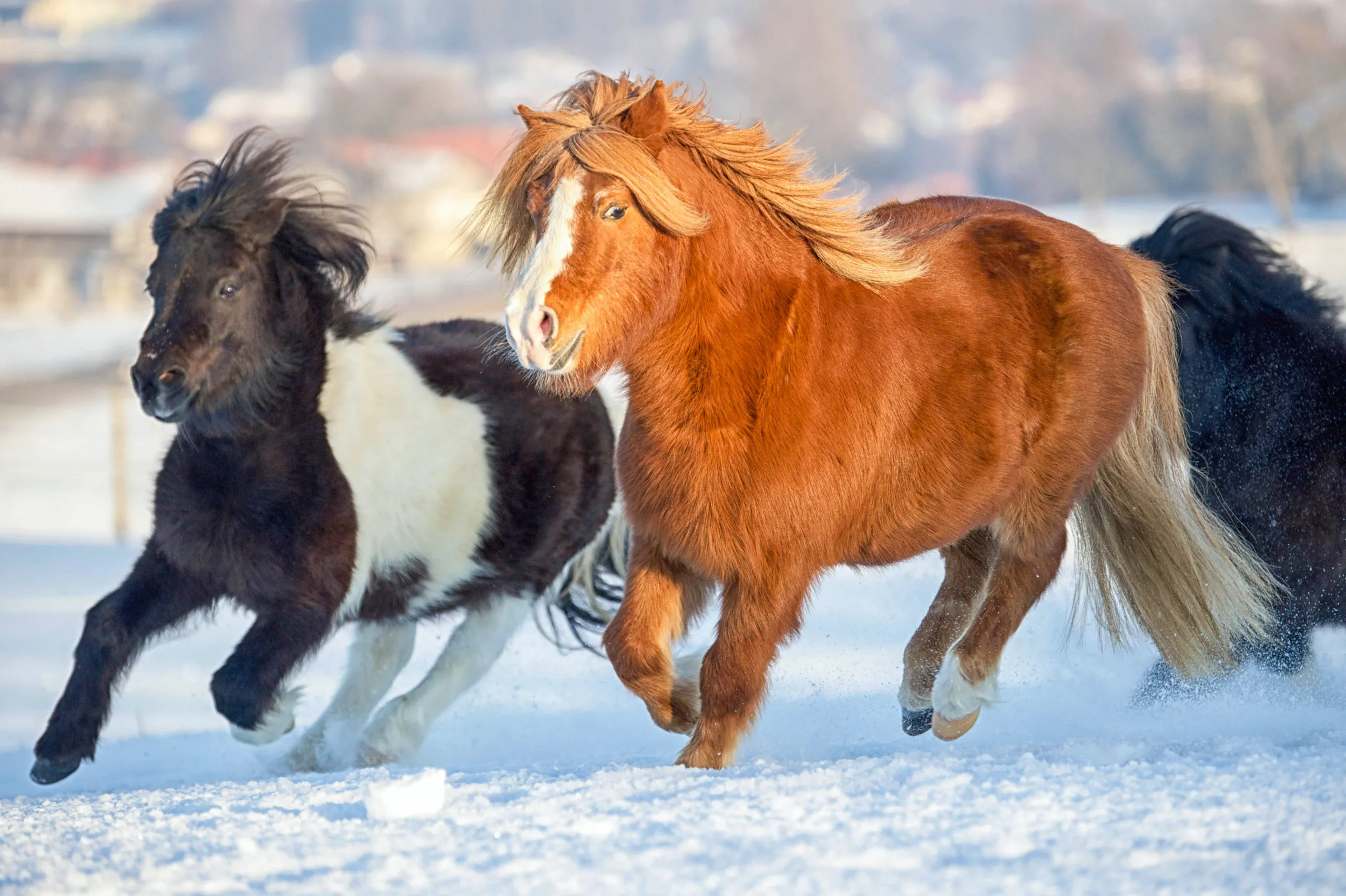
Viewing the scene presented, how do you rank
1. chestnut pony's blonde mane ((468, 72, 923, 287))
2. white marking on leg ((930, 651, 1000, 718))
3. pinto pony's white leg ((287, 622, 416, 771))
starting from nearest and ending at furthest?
chestnut pony's blonde mane ((468, 72, 923, 287))
white marking on leg ((930, 651, 1000, 718))
pinto pony's white leg ((287, 622, 416, 771))

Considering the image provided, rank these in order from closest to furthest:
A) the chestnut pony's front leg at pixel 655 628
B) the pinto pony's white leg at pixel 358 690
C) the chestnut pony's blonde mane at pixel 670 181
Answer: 1. the chestnut pony's blonde mane at pixel 670 181
2. the chestnut pony's front leg at pixel 655 628
3. the pinto pony's white leg at pixel 358 690

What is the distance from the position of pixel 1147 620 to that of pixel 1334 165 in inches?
1248

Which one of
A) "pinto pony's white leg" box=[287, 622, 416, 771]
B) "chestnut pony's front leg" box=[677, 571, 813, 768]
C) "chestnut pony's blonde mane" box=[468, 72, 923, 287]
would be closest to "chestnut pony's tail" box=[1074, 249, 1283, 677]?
"chestnut pony's blonde mane" box=[468, 72, 923, 287]

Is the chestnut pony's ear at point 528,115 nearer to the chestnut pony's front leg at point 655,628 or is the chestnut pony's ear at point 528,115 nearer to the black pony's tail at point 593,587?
the chestnut pony's front leg at point 655,628

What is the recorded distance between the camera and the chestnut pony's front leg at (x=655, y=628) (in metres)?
3.26

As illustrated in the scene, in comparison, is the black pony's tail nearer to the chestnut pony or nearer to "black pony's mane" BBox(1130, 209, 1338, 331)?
the chestnut pony

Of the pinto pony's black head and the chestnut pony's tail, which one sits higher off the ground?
the pinto pony's black head

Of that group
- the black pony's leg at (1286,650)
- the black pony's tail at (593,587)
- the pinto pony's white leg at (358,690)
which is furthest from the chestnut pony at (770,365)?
the pinto pony's white leg at (358,690)

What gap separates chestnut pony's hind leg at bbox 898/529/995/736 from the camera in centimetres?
405

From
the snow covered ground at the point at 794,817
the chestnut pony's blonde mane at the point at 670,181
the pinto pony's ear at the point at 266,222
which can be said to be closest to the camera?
the snow covered ground at the point at 794,817

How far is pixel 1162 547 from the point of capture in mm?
4098

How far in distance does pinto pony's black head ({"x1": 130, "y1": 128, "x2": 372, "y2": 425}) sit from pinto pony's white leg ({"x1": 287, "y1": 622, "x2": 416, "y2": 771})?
111cm

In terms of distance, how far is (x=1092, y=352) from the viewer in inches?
147

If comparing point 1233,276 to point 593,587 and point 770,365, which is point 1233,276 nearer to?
point 770,365
